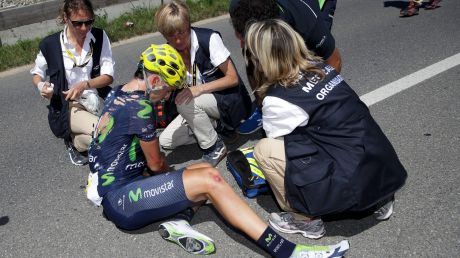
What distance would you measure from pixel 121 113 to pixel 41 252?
1179 millimetres

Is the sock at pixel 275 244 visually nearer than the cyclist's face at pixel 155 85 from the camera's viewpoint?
Yes

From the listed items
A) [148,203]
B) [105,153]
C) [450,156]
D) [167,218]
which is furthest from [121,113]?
[450,156]

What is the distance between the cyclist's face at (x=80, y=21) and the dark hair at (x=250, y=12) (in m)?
1.27

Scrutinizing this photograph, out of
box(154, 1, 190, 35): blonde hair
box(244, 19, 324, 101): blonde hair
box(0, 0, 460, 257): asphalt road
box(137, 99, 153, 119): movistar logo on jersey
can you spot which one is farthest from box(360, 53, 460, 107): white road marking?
box(137, 99, 153, 119): movistar logo on jersey

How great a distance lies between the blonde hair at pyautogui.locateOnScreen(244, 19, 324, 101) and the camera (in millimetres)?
3189

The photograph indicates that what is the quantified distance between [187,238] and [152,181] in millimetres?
455

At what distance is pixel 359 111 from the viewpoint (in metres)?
3.23

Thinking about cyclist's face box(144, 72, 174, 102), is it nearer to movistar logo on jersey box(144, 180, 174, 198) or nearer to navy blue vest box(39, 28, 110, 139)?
movistar logo on jersey box(144, 180, 174, 198)

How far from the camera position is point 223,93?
4.38m

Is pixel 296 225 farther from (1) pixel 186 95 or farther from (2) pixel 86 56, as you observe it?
(2) pixel 86 56

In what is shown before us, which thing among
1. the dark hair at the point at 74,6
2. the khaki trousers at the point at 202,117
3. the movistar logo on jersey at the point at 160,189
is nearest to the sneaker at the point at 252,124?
the khaki trousers at the point at 202,117

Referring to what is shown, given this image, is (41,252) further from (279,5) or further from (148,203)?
(279,5)

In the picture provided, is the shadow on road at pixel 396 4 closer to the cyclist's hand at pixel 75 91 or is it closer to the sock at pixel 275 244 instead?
the cyclist's hand at pixel 75 91

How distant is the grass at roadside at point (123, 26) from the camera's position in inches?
285
